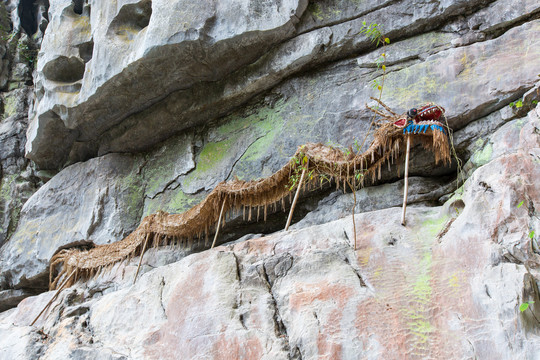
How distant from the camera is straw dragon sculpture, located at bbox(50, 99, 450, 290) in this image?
246 inches

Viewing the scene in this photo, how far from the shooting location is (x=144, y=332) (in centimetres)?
558

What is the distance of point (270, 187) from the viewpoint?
7145mm

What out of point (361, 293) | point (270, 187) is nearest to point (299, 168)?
point (270, 187)

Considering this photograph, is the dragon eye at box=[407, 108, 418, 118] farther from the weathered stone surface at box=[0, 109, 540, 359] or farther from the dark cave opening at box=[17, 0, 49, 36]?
the dark cave opening at box=[17, 0, 49, 36]

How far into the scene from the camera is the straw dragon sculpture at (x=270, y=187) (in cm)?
625

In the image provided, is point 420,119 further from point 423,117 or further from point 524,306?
point 524,306

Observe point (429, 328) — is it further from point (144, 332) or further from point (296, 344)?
point (144, 332)

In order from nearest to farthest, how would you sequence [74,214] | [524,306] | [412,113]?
[524,306] < [412,113] < [74,214]

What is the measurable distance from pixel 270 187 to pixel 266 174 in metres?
0.79

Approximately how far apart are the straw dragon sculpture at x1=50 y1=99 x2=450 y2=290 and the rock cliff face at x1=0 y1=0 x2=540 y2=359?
28 cm

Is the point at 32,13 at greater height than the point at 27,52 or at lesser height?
greater

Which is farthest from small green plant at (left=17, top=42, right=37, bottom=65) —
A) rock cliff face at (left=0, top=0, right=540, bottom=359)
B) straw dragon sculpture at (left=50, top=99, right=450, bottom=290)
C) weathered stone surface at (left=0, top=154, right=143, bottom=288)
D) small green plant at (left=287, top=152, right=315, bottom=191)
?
small green plant at (left=287, top=152, right=315, bottom=191)

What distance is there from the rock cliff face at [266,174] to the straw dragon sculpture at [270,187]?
0.92 feet

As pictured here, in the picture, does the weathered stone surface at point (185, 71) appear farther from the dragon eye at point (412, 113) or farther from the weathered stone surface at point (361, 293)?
the weathered stone surface at point (361, 293)
